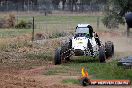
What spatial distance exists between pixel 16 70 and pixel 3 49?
8023 millimetres

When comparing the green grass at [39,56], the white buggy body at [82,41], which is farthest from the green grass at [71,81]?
the green grass at [39,56]

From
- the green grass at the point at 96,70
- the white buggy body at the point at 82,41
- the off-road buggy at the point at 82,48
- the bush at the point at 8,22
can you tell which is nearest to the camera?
the green grass at the point at 96,70

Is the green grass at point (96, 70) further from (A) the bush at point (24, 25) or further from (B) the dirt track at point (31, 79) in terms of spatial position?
(A) the bush at point (24, 25)

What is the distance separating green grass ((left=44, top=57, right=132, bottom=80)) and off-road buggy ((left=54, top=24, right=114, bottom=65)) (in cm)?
40

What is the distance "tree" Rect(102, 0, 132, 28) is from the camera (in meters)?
38.7

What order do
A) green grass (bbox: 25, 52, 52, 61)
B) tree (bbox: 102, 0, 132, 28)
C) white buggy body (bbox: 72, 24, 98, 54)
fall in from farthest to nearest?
tree (bbox: 102, 0, 132, 28)
green grass (bbox: 25, 52, 52, 61)
white buggy body (bbox: 72, 24, 98, 54)

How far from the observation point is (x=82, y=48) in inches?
850

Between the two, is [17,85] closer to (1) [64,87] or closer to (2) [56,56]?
(1) [64,87]

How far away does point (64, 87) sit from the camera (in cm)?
1430

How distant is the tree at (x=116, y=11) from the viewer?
38656 millimetres

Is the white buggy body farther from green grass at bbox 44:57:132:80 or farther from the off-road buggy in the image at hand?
green grass at bbox 44:57:132:80

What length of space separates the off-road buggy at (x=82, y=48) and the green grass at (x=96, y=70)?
0.40 m

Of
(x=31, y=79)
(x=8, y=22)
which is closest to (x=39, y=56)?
(x=31, y=79)

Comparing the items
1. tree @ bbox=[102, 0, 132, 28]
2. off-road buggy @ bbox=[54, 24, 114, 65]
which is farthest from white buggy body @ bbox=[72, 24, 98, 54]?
tree @ bbox=[102, 0, 132, 28]
